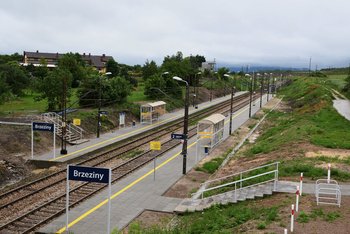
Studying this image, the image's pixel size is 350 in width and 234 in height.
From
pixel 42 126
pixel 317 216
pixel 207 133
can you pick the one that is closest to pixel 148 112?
pixel 207 133

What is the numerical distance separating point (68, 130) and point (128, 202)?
57.9 ft

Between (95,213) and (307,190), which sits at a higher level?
(307,190)

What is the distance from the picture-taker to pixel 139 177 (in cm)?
2425

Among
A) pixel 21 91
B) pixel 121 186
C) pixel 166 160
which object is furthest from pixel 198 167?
pixel 21 91

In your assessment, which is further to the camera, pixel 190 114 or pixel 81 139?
Result: pixel 190 114

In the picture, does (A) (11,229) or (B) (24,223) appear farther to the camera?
(B) (24,223)

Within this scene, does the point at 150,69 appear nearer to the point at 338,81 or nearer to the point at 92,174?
the point at 338,81

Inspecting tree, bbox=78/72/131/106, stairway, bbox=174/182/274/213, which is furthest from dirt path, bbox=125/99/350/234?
tree, bbox=78/72/131/106

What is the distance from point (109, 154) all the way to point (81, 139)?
5344 mm

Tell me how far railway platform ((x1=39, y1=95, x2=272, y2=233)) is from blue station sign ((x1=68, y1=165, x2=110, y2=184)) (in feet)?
5.99

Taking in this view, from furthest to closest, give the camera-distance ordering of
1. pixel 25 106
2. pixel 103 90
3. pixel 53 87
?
pixel 103 90, pixel 25 106, pixel 53 87

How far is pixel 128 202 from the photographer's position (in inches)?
757

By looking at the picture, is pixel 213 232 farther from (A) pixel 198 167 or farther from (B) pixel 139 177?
(A) pixel 198 167

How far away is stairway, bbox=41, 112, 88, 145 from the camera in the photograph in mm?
34219
